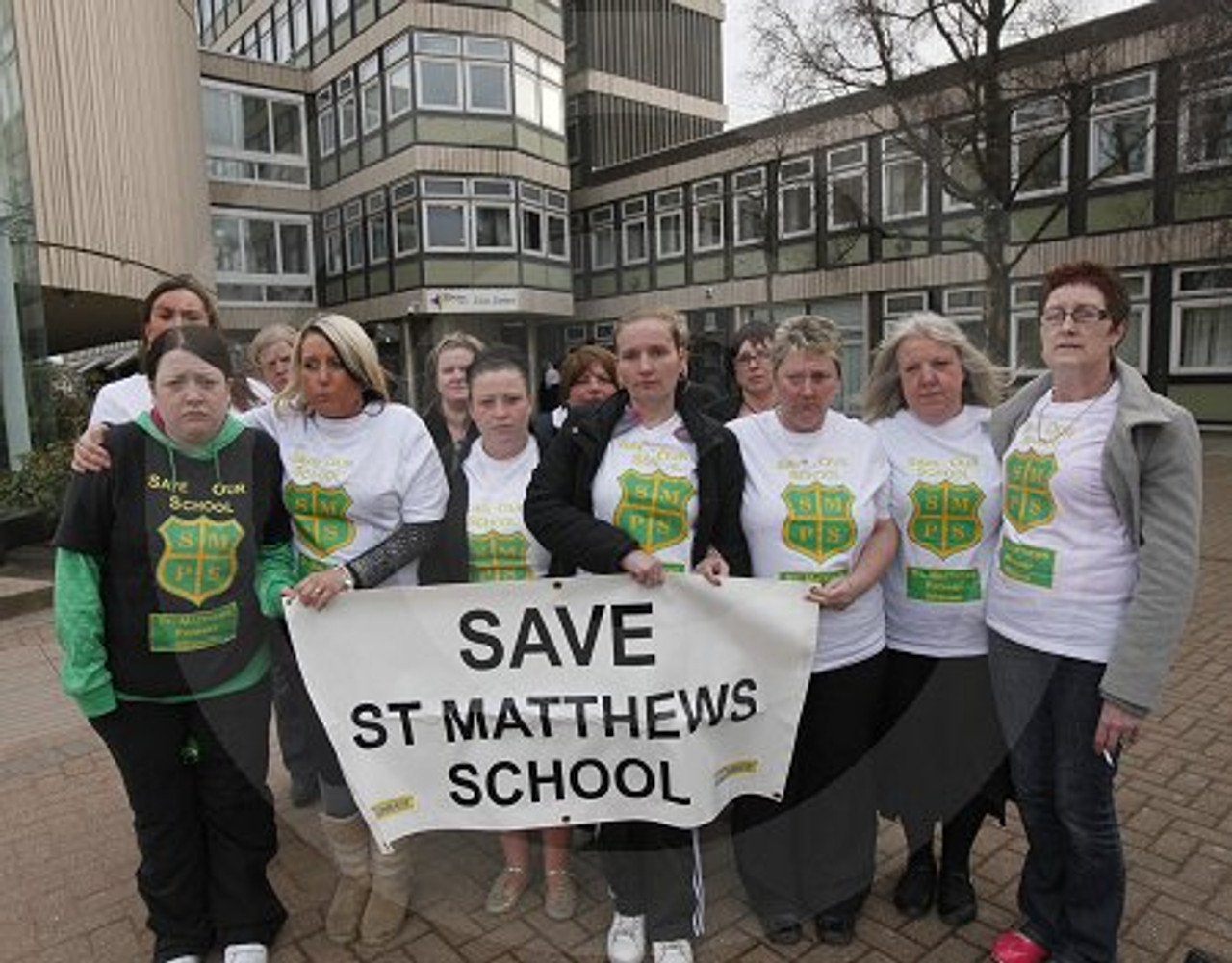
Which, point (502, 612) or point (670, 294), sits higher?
point (670, 294)

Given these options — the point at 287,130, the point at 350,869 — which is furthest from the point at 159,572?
the point at 287,130

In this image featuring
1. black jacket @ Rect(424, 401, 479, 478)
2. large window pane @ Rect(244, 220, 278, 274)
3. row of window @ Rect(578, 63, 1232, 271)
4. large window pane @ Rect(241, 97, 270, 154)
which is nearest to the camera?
black jacket @ Rect(424, 401, 479, 478)

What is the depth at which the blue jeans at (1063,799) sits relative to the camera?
2.72 m

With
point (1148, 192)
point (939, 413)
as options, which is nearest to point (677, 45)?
point (1148, 192)

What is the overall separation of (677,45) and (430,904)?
3467cm

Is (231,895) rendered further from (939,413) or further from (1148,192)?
(1148,192)

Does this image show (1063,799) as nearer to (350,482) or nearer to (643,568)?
(643,568)

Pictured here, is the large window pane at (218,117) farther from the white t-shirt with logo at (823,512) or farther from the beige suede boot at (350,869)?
the white t-shirt with logo at (823,512)

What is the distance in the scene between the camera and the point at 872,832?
3289 millimetres

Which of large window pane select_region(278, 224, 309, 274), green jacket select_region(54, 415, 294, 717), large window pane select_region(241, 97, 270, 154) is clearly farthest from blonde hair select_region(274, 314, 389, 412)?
large window pane select_region(241, 97, 270, 154)

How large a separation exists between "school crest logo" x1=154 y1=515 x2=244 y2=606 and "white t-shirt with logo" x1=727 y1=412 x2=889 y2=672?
167cm

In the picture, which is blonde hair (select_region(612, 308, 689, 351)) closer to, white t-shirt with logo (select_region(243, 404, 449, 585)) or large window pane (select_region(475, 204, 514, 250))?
white t-shirt with logo (select_region(243, 404, 449, 585))

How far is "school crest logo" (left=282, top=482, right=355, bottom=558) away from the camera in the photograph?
3.13 m

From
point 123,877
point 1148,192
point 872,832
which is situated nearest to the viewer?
point 872,832
